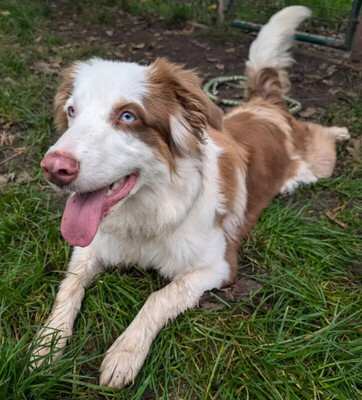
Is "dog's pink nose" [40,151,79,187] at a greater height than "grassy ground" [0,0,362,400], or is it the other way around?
"dog's pink nose" [40,151,79,187]

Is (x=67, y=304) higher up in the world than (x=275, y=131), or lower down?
lower down

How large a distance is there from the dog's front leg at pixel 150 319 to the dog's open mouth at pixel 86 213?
25.7 inches

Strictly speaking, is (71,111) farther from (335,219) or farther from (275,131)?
(335,219)

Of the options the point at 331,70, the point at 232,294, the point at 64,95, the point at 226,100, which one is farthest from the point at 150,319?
the point at 331,70

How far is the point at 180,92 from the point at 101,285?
4.61 feet

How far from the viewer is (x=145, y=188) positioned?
236cm

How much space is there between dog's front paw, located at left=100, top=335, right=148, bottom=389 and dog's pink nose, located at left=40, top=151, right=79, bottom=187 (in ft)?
3.48

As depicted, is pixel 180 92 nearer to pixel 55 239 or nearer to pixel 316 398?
pixel 55 239

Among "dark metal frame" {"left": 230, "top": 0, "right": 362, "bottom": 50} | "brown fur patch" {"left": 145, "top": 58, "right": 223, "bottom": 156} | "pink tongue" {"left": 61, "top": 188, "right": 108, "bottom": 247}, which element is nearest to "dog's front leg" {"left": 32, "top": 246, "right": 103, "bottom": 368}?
"pink tongue" {"left": 61, "top": 188, "right": 108, "bottom": 247}

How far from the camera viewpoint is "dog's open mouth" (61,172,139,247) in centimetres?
210

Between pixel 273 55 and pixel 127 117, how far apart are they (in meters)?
2.53

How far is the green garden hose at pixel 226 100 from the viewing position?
500 cm

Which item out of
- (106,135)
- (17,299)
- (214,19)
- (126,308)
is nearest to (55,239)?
(17,299)

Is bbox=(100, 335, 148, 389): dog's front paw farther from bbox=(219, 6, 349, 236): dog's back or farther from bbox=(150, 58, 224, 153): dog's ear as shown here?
bbox=(219, 6, 349, 236): dog's back
